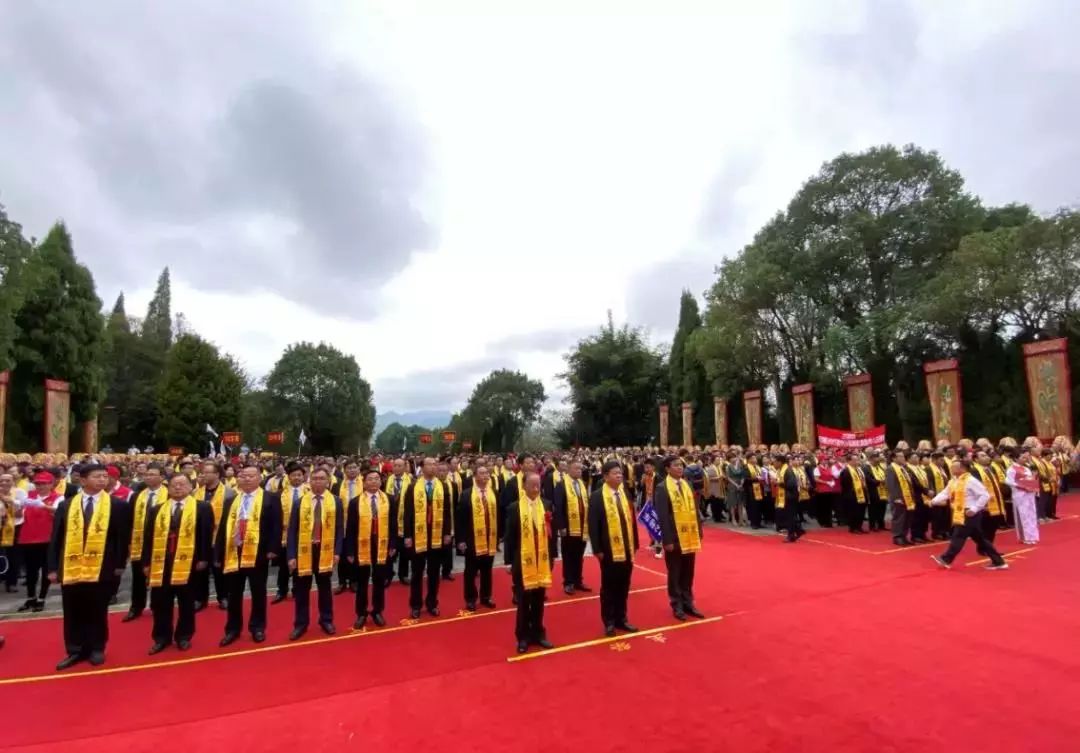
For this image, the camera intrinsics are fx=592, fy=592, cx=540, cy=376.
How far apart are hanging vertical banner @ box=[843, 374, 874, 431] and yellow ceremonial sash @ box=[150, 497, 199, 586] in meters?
24.0

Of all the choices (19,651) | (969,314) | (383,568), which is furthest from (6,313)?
(969,314)

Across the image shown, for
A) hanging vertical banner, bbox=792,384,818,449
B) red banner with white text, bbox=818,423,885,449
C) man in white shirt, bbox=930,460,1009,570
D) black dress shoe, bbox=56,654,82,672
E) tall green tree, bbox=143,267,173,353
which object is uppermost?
tall green tree, bbox=143,267,173,353

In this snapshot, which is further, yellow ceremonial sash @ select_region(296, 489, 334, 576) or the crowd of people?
yellow ceremonial sash @ select_region(296, 489, 334, 576)

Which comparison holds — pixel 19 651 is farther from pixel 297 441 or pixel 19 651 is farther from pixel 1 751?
pixel 297 441

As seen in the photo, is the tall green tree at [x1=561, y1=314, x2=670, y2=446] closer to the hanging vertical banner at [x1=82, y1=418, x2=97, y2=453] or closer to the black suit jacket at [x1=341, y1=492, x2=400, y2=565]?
the hanging vertical banner at [x1=82, y1=418, x2=97, y2=453]

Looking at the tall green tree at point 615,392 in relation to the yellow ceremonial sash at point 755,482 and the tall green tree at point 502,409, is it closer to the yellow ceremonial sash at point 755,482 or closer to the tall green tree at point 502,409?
the tall green tree at point 502,409

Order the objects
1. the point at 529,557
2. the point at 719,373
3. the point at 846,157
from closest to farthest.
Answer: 1. the point at 529,557
2. the point at 846,157
3. the point at 719,373

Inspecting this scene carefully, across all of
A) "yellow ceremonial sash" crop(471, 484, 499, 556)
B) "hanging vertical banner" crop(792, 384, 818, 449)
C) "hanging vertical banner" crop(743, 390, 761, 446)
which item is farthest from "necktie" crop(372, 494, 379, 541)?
"hanging vertical banner" crop(743, 390, 761, 446)

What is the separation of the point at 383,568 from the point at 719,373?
26.4 meters

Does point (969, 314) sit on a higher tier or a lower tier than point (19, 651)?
higher

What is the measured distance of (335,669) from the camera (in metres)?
5.07

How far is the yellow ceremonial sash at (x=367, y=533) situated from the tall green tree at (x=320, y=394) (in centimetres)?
4165

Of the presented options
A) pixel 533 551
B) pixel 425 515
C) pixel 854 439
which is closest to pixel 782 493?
pixel 854 439

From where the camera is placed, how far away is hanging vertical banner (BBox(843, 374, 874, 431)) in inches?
931
